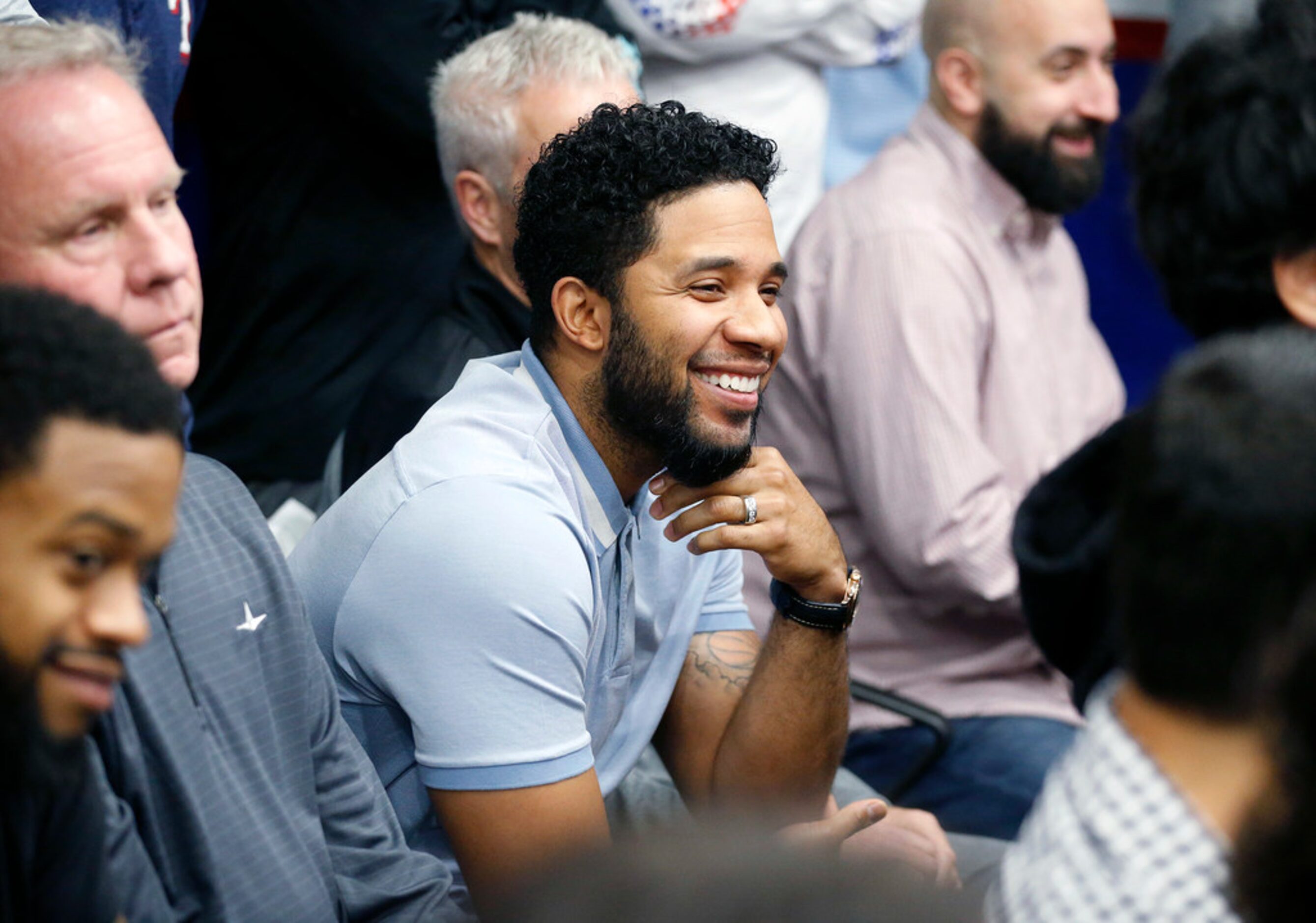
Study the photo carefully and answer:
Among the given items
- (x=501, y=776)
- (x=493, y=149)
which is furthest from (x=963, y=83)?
(x=501, y=776)

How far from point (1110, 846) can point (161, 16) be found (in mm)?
1831

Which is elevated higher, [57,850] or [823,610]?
[57,850]

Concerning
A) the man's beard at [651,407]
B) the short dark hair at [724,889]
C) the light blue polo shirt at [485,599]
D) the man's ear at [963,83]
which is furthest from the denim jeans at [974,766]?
the short dark hair at [724,889]

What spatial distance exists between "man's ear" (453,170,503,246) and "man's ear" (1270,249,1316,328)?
55.7 inches

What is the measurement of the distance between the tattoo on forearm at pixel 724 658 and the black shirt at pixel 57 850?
108cm

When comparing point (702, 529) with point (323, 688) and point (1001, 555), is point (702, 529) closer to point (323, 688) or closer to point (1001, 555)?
point (323, 688)

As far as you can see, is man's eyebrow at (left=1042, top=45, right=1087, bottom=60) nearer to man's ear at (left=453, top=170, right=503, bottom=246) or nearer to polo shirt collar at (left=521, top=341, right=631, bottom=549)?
man's ear at (left=453, top=170, right=503, bottom=246)

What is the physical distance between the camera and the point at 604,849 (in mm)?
662

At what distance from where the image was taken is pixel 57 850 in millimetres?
1126

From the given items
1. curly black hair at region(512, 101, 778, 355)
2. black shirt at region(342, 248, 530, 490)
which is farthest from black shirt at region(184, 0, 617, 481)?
curly black hair at region(512, 101, 778, 355)

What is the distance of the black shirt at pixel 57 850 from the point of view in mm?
1094

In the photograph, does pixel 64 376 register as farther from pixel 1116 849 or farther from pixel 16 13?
pixel 16 13

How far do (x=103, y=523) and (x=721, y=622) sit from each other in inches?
50.4

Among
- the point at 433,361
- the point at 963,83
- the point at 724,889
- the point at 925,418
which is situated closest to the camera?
the point at 724,889
